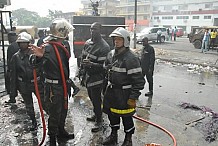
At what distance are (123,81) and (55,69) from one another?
Result: 3.55ft

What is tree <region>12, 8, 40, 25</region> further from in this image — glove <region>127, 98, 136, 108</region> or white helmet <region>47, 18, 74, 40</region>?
glove <region>127, 98, 136, 108</region>

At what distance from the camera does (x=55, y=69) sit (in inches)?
144

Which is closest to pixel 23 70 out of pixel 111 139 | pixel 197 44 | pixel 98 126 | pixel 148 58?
pixel 98 126

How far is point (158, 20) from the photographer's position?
192ft

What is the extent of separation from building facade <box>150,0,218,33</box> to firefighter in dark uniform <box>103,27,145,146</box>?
48.2 m

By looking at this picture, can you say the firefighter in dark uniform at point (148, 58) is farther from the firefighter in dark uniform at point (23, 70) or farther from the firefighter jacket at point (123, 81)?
the firefighter in dark uniform at point (23, 70)

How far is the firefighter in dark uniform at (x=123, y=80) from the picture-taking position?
3695 mm

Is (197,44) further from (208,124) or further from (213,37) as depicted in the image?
(208,124)

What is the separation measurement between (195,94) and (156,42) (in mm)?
17932

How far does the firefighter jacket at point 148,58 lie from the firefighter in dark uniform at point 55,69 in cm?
356

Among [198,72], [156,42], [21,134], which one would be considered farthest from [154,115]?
[156,42]

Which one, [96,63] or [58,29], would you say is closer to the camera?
[58,29]

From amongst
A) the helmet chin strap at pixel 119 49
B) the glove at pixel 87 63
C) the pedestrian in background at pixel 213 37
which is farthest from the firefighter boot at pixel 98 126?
the pedestrian in background at pixel 213 37

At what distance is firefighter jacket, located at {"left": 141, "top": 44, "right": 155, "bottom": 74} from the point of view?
684 centimetres
